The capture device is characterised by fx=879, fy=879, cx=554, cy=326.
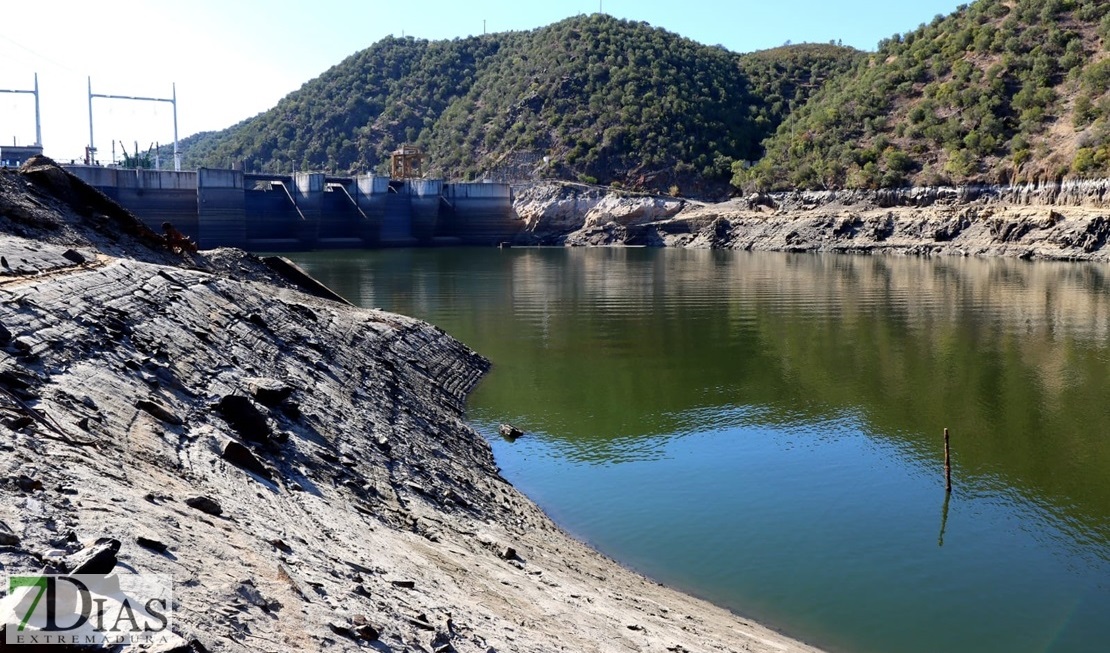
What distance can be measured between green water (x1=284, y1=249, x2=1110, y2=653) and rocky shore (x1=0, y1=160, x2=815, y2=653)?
186 centimetres

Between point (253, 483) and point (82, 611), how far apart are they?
5.06 meters

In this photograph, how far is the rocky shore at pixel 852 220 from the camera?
241ft

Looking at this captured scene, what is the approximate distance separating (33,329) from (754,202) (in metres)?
99.0

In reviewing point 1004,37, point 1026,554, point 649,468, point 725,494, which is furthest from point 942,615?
point 1004,37

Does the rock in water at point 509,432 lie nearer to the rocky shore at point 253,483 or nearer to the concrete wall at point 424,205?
Result: the rocky shore at point 253,483

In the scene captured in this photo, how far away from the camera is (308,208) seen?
96.5 metres

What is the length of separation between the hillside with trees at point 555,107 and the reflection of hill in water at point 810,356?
191 ft

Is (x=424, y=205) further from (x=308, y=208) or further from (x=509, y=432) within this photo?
(x=509, y=432)

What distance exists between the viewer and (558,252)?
98938 mm

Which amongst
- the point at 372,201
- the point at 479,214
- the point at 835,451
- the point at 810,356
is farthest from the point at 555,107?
the point at 835,451

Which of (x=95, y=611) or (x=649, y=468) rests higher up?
(x=95, y=611)

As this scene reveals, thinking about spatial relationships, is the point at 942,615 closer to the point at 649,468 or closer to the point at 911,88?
the point at 649,468

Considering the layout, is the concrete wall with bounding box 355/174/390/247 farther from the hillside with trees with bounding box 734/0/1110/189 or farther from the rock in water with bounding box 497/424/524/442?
the rock in water with bounding box 497/424/524/442

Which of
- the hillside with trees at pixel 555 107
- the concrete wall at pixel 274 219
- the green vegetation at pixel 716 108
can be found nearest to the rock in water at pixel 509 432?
the green vegetation at pixel 716 108
